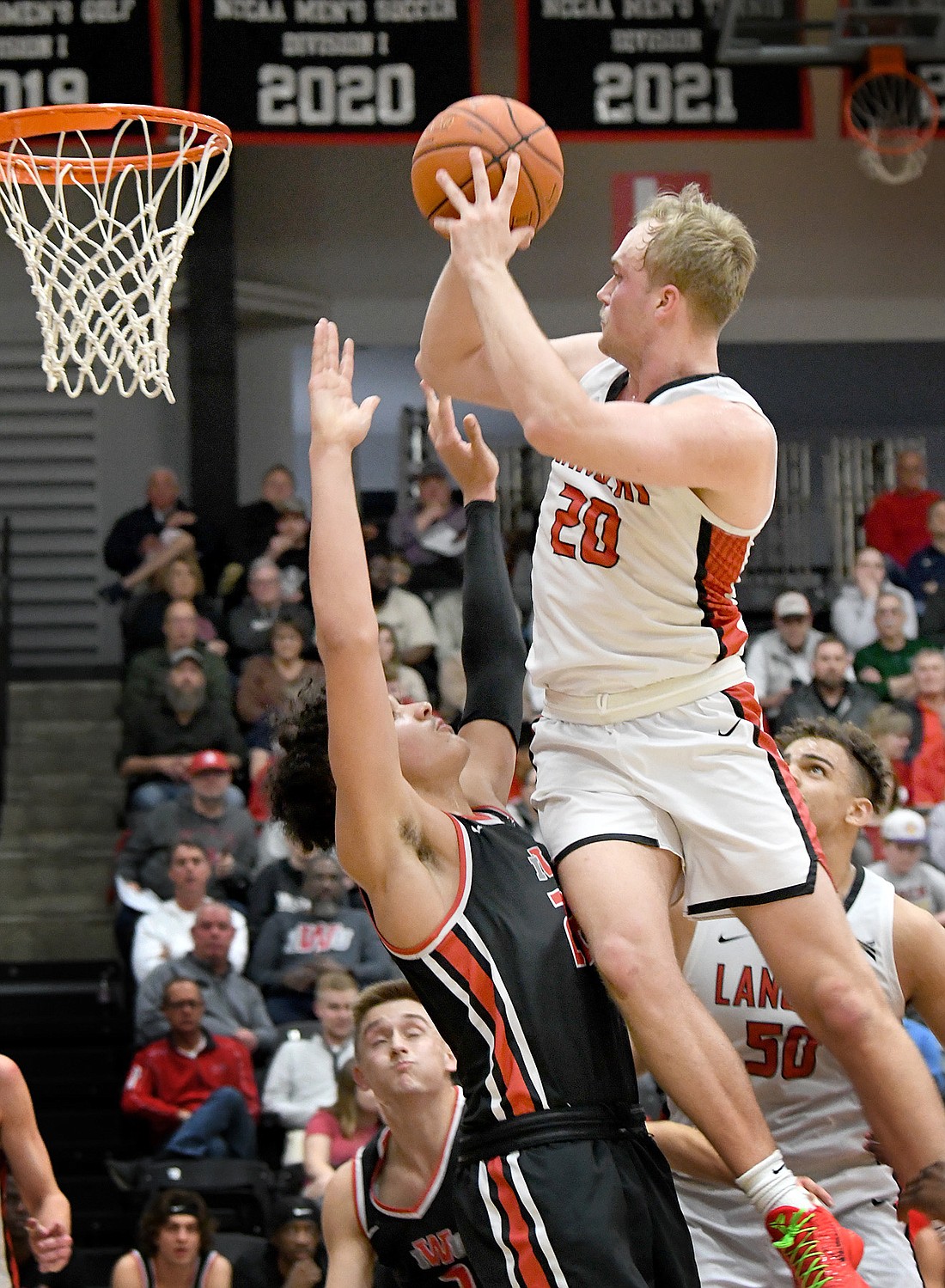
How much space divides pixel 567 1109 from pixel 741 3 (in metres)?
7.94

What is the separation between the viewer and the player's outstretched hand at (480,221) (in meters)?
3.31

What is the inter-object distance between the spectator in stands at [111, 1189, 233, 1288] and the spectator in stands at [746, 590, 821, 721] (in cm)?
541

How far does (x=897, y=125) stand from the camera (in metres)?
10.4

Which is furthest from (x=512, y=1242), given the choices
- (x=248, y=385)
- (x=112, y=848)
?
(x=248, y=385)

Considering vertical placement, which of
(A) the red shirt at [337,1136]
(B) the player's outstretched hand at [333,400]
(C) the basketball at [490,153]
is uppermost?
(C) the basketball at [490,153]

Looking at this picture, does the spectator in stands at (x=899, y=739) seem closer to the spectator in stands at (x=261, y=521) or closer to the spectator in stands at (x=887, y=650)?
the spectator in stands at (x=887, y=650)

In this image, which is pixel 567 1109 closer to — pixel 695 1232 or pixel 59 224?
pixel 695 1232

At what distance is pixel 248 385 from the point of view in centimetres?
1440

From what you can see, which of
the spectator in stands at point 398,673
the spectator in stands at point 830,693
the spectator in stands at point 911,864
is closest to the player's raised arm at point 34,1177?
the spectator in stands at point 911,864

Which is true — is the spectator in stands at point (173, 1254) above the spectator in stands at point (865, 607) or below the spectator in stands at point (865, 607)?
below

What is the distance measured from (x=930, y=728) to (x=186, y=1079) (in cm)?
467

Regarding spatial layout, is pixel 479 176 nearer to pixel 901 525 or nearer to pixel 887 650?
pixel 887 650

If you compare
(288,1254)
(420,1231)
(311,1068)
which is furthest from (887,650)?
(420,1231)

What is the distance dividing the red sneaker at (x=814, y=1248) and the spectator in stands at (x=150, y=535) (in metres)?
9.10
